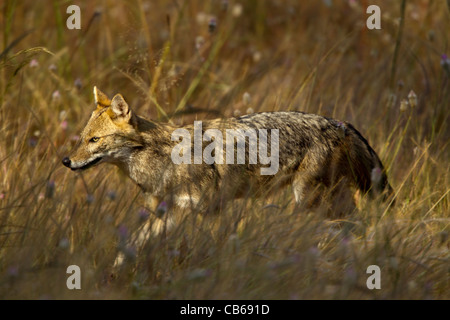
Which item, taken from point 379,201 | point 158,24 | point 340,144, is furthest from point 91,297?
point 158,24

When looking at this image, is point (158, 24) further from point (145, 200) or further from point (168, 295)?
point (168, 295)

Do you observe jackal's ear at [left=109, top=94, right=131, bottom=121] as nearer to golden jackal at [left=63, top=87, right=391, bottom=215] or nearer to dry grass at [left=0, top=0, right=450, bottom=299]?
golden jackal at [left=63, top=87, right=391, bottom=215]

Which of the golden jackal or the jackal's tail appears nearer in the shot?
the golden jackal

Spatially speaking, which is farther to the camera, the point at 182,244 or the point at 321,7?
the point at 321,7

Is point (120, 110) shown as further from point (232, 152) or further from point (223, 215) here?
point (223, 215)

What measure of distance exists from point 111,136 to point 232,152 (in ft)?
2.97

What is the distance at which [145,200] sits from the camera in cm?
514

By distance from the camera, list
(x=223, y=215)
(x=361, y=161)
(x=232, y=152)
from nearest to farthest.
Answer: (x=223, y=215) → (x=232, y=152) → (x=361, y=161)

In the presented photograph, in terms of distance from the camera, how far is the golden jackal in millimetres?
5043

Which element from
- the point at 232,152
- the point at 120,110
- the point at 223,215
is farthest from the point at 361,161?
the point at 120,110

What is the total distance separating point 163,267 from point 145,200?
1419mm

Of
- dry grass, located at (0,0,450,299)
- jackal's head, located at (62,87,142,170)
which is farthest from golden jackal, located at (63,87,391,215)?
dry grass, located at (0,0,450,299)

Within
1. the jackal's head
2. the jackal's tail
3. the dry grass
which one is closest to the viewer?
the dry grass

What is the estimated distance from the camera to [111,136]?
5.03 m
